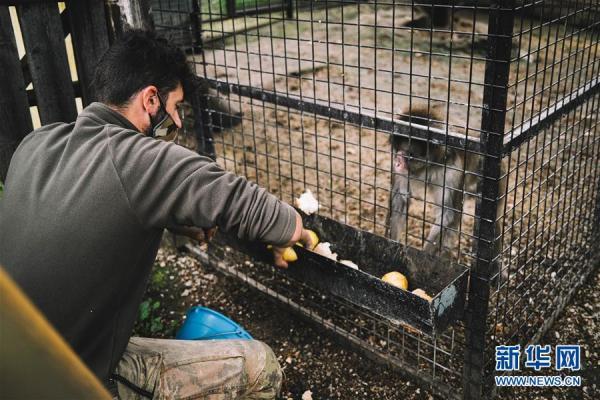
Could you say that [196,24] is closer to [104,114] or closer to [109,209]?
[104,114]

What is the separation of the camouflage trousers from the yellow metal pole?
2085 millimetres

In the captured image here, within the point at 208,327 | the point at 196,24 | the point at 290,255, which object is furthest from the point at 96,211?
the point at 196,24

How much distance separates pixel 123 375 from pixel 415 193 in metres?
3.14

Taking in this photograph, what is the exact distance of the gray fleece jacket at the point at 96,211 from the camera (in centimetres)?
220

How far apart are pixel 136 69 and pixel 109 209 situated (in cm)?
76

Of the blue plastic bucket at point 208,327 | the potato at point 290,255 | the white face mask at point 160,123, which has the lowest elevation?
the blue plastic bucket at point 208,327

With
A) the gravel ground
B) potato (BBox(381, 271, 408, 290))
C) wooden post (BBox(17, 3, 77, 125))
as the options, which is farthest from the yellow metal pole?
wooden post (BBox(17, 3, 77, 125))

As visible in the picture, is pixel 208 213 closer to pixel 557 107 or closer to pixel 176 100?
pixel 176 100

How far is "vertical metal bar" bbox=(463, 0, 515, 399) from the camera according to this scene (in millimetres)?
2324

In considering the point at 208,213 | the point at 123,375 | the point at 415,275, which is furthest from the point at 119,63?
the point at 415,275

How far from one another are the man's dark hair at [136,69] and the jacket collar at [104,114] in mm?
90

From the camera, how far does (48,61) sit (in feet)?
11.3

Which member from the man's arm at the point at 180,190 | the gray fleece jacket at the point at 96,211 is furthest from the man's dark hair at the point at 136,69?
the man's arm at the point at 180,190

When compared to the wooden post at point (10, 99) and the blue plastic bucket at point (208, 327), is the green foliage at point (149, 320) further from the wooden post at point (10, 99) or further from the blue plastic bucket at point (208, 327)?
the wooden post at point (10, 99)
